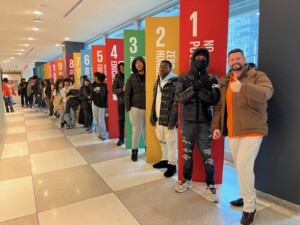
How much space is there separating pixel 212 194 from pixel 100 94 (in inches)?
134

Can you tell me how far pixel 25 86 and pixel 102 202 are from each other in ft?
38.7

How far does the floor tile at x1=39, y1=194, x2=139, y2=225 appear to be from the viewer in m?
2.35

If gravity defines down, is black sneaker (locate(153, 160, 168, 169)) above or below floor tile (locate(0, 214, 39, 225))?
above

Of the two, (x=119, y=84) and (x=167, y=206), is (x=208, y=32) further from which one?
(x=119, y=84)

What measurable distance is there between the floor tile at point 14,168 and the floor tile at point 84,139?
3.70 feet

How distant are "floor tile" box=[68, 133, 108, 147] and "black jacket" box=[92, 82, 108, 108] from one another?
0.82 metres

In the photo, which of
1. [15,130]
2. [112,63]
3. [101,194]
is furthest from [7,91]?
[101,194]

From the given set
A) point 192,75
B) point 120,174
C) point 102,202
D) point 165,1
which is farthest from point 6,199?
point 165,1

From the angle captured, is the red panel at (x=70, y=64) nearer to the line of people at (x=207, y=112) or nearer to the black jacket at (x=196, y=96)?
the line of people at (x=207, y=112)

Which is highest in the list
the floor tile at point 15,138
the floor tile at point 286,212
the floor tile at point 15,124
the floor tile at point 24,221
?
the floor tile at point 15,124

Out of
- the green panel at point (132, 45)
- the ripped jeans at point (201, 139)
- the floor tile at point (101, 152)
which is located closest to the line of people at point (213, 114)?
the ripped jeans at point (201, 139)

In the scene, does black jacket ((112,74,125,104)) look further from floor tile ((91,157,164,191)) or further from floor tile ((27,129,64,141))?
floor tile ((27,129,64,141))

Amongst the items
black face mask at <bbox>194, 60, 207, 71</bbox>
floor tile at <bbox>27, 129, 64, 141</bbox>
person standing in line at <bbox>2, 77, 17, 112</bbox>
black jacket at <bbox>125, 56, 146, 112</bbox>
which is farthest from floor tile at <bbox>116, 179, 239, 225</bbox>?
person standing in line at <bbox>2, 77, 17, 112</bbox>

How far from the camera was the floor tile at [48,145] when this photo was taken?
4.83 metres
